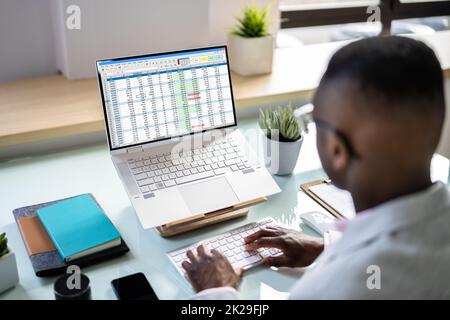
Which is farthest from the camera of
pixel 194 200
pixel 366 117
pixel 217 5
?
pixel 217 5

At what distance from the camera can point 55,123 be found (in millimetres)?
1461

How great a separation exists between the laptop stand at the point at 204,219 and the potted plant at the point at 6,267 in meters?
0.31

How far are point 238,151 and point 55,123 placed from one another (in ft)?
1.77

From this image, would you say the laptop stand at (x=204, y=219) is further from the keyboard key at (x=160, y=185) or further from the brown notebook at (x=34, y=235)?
the brown notebook at (x=34, y=235)

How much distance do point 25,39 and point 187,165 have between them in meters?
0.80

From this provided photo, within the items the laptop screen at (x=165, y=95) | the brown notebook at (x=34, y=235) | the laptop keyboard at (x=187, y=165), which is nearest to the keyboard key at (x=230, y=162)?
the laptop keyboard at (x=187, y=165)

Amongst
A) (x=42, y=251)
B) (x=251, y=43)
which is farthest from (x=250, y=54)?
(x=42, y=251)

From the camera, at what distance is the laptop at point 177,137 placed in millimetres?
1178

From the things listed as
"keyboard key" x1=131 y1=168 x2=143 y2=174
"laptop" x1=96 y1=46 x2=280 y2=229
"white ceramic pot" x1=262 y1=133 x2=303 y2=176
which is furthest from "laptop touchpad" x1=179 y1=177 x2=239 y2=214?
"white ceramic pot" x1=262 y1=133 x2=303 y2=176

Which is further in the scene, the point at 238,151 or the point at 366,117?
the point at 238,151
